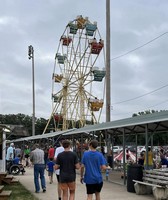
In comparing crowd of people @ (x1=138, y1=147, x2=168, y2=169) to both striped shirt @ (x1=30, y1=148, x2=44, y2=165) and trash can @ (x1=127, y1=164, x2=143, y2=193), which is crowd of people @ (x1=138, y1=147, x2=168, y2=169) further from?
striped shirt @ (x1=30, y1=148, x2=44, y2=165)

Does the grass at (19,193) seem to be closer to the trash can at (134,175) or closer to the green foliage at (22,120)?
the trash can at (134,175)

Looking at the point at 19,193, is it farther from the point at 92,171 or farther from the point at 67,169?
the point at 92,171

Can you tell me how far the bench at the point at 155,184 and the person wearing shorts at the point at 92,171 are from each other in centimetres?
338

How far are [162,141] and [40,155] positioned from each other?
48.1m

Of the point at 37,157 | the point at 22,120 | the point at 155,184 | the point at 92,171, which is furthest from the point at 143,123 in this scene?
the point at 22,120

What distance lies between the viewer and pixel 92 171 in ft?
23.8

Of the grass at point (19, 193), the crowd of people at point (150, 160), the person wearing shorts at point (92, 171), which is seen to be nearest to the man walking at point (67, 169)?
the person wearing shorts at point (92, 171)

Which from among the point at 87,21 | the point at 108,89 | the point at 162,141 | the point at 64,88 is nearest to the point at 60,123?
the point at 64,88

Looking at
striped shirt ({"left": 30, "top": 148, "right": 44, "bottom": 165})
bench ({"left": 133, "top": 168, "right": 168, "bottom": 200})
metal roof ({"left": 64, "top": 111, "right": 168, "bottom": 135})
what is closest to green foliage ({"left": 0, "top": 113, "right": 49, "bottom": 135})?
metal roof ({"left": 64, "top": 111, "right": 168, "bottom": 135})

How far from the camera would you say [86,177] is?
724cm

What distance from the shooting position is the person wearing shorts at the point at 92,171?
284 inches

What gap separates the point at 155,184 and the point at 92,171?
4156mm

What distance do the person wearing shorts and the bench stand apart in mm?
3383

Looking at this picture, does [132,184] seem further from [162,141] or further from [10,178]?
[162,141]
